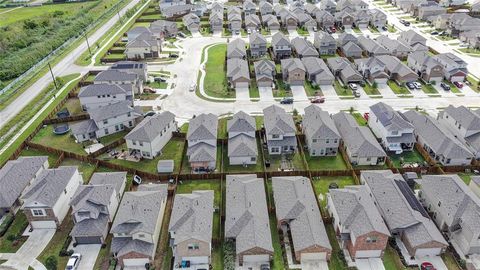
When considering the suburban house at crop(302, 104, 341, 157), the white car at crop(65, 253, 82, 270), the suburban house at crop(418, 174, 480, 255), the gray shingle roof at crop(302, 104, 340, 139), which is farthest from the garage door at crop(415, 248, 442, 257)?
the white car at crop(65, 253, 82, 270)

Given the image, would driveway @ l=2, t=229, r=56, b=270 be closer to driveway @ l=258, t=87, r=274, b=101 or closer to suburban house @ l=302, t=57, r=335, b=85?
driveway @ l=258, t=87, r=274, b=101

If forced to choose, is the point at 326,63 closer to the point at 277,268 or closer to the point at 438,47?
the point at 438,47

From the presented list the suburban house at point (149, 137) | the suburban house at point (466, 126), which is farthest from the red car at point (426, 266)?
the suburban house at point (149, 137)

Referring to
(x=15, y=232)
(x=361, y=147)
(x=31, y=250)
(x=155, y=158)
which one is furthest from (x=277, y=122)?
(x=15, y=232)

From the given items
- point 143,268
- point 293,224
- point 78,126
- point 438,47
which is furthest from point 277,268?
point 438,47

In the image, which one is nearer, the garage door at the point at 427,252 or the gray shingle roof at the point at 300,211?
the gray shingle roof at the point at 300,211

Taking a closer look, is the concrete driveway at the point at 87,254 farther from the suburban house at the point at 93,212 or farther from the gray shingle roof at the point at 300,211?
the gray shingle roof at the point at 300,211
